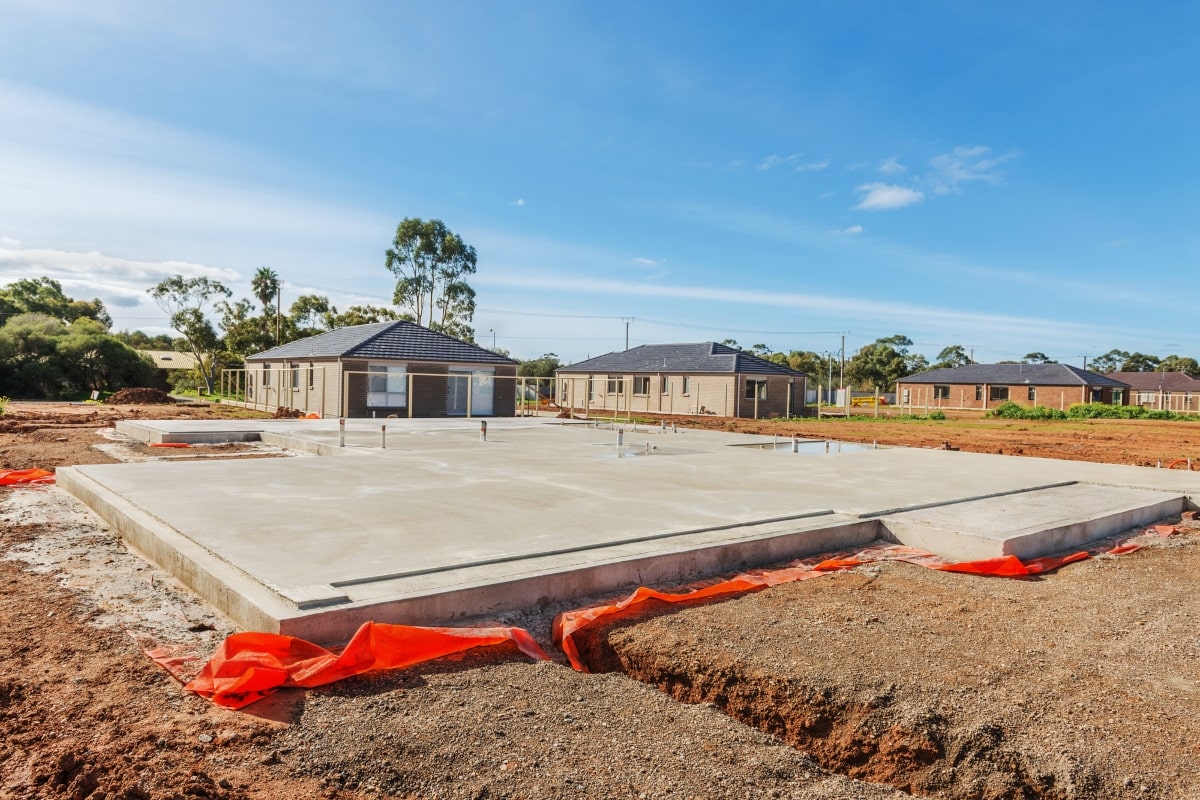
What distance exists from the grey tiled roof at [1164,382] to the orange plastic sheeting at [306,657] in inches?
2842

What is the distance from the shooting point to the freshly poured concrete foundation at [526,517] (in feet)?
15.3

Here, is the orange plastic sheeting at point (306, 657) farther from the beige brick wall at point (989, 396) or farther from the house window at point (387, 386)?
the beige brick wall at point (989, 396)

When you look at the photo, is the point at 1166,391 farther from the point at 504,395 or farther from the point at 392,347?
the point at 392,347

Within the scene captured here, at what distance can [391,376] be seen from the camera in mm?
26406

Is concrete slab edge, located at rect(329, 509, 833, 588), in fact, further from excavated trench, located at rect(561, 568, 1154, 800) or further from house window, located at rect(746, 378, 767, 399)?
house window, located at rect(746, 378, 767, 399)

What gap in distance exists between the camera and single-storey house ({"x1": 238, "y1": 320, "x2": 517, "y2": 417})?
84.7ft

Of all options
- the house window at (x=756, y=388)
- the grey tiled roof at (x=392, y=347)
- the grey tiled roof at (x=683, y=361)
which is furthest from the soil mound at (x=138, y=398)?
the house window at (x=756, y=388)

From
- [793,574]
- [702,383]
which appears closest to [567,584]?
[793,574]

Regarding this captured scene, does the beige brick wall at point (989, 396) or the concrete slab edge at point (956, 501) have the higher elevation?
the beige brick wall at point (989, 396)

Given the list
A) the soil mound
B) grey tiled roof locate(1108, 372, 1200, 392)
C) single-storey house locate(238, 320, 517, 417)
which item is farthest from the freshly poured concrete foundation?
grey tiled roof locate(1108, 372, 1200, 392)

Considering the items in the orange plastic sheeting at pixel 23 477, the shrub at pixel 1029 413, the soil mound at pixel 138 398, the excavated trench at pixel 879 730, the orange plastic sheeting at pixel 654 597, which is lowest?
the excavated trench at pixel 879 730

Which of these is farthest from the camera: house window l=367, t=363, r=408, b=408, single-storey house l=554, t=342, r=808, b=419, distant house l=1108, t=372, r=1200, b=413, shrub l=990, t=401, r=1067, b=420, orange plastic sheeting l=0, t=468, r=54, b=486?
distant house l=1108, t=372, r=1200, b=413

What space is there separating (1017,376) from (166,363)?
66.5 metres

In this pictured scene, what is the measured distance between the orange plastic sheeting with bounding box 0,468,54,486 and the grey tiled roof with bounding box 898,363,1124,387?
56010mm
